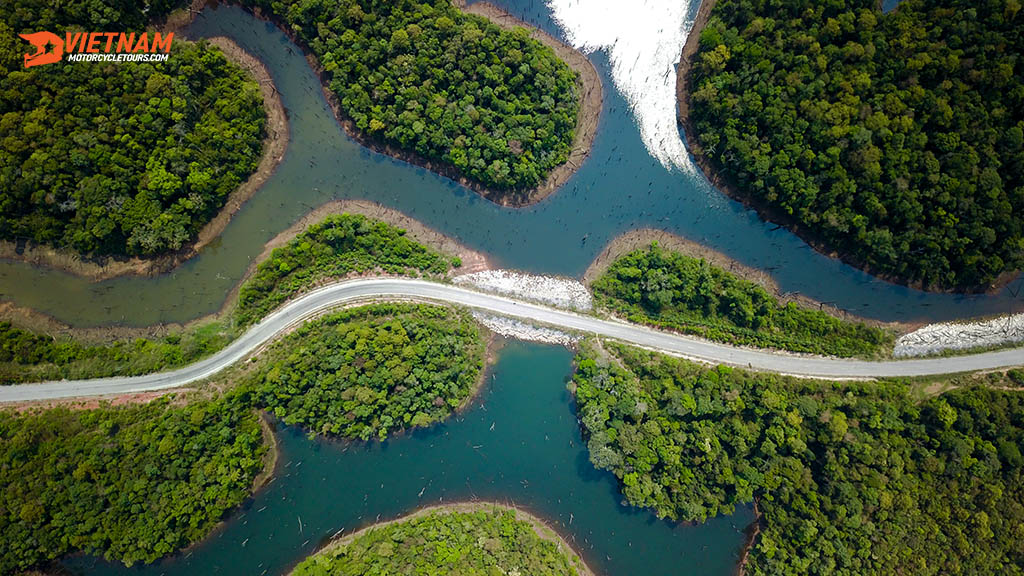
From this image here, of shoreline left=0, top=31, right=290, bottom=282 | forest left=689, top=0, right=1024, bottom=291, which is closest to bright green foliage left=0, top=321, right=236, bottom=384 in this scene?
shoreline left=0, top=31, right=290, bottom=282

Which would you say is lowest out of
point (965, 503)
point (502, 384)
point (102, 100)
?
point (502, 384)

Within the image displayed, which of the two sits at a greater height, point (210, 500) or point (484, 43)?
point (484, 43)

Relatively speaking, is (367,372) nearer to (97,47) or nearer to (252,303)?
(252,303)

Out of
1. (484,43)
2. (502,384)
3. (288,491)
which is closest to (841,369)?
(502,384)

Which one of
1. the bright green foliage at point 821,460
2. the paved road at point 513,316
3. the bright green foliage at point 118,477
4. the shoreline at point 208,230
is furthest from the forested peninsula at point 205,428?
the bright green foliage at point 821,460

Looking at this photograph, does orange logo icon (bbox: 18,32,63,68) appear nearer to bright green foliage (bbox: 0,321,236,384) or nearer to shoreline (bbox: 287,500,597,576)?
bright green foliage (bbox: 0,321,236,384)

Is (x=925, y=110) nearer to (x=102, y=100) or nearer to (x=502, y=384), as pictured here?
(x=502, y=384)

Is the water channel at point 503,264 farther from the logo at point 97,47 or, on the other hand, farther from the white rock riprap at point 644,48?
the logo at point 97,47

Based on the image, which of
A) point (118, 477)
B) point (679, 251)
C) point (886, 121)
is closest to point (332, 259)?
point (118, 477)
